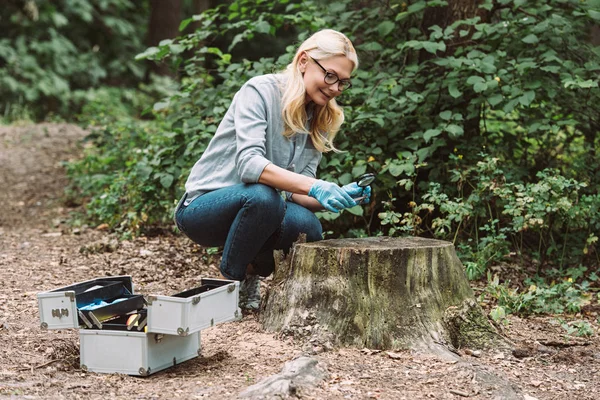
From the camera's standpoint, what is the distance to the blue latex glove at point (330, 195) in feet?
9.68

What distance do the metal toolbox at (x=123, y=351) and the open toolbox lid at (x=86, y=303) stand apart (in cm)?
7

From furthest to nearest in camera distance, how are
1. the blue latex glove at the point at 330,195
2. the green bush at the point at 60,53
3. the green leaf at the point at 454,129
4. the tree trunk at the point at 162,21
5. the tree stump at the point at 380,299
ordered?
the tree trunk at the point at 162,21 < the green bush at the point at 60,53 < the green leaf at the point at 454,129 < the blue latex glove at the point at 330,195 < the tree stump at the point at 380,299

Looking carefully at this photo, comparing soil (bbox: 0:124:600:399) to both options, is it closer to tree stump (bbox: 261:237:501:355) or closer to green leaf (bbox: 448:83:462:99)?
tree stump (bbox: 261:237:501:355)

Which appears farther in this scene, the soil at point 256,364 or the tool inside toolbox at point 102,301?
the tool inside toolbox at point 102,301

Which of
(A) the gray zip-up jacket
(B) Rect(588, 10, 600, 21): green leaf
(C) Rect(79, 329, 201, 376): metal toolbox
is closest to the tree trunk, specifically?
(B) Rect(588, 10, 600, 21): green leaf

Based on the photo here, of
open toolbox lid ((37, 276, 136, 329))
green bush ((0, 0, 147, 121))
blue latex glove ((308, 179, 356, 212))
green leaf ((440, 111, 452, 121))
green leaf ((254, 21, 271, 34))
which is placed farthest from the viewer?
green bush ((0, 0, 147, 121))

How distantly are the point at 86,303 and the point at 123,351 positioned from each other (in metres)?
0.31

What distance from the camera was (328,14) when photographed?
199 inches

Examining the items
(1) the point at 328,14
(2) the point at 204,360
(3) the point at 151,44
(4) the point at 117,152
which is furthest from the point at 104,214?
(3) the point at 151,44

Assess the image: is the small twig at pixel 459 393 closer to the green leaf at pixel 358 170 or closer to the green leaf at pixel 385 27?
the green leaf at pixel 358 170

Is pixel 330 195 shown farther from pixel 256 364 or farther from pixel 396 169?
pixel 396 169

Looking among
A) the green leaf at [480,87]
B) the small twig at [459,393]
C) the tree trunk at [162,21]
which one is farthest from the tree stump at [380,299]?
the tree trunk at [162,21]

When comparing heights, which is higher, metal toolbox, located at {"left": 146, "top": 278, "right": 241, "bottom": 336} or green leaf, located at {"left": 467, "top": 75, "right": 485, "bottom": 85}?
green leaf, located at {"left": 467, "top": 75, "right": 485, "bottom": 85}

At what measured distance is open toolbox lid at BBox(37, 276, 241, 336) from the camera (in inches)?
96.7
